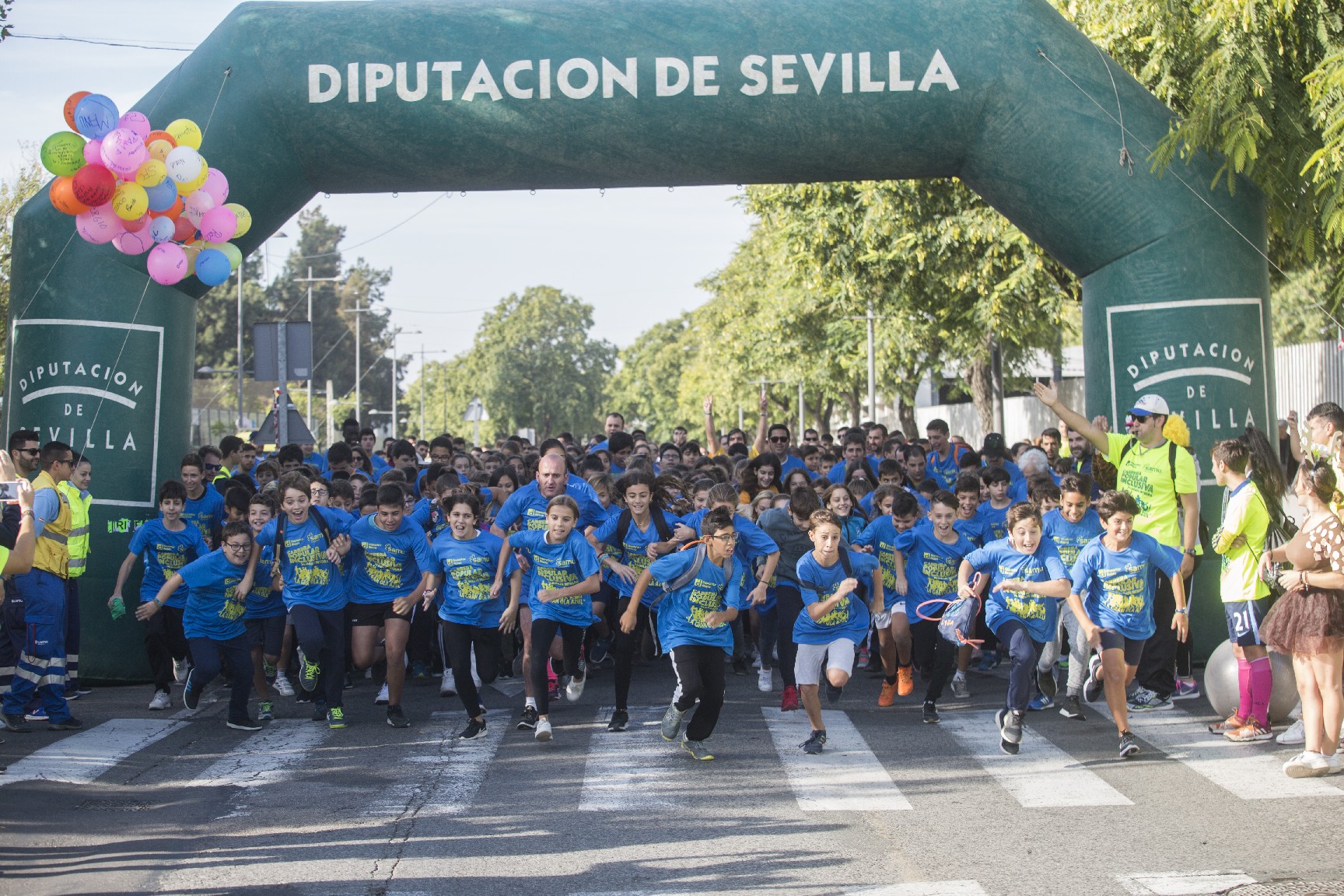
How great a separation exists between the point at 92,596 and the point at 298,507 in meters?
2.47

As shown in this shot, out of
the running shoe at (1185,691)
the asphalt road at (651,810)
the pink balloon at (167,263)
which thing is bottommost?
the asphalt road at (651,810)

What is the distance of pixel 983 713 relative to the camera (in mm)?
9914

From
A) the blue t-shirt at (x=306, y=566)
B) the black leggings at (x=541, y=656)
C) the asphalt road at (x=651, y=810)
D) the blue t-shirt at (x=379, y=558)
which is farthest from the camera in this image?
the blue t-shirt at (x=379, y=558)

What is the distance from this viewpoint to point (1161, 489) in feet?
32.0

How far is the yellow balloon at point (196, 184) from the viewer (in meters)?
9.98

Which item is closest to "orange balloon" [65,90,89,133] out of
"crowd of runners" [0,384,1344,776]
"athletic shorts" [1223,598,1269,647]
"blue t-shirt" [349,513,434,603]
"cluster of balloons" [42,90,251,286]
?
"cluster of balloons" [42,90,251,286]

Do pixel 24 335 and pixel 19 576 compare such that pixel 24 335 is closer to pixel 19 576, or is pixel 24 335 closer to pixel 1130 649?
Answer: pixel 19 576

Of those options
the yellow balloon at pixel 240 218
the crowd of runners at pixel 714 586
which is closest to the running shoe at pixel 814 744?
the crowd of runners at pixel 714 586

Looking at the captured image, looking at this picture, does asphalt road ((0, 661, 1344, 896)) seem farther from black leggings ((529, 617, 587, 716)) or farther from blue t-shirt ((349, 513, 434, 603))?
blue t-shirt ((349, 513, 434, 603))

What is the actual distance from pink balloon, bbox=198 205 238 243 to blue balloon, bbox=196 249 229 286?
97mm

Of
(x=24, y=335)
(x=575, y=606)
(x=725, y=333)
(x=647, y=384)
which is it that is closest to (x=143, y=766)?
(x=575, y=606)

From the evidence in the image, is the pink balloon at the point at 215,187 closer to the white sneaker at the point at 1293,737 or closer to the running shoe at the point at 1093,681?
the running shoe at the point at 1093,681

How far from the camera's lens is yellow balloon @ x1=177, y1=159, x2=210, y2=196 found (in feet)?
32.7

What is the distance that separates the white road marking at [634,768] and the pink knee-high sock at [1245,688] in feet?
10.9
